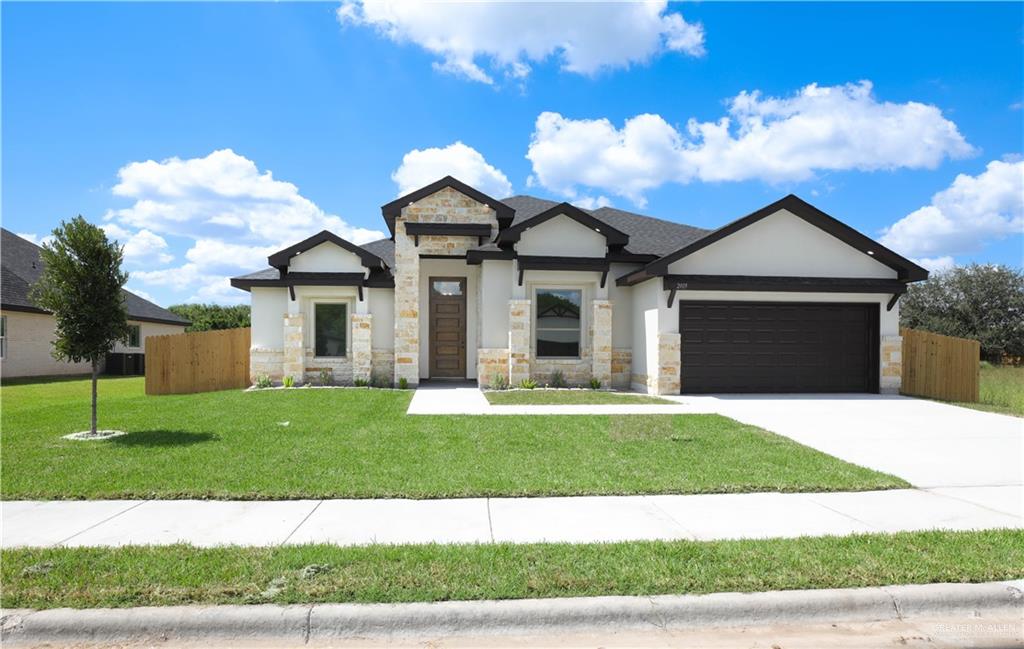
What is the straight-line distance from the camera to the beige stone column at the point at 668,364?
553 inches

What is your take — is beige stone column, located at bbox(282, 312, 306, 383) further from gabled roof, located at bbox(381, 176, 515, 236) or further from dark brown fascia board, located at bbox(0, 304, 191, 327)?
dark brown fascia board, located at bbox(0, 304, 191, 327)

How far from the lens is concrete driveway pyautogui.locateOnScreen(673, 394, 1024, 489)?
7070 millimetres

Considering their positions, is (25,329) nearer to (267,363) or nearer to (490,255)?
(267,363)

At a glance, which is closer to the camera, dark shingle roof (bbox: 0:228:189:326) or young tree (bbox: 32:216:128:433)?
young tree (bbox: 32:216:128:433)

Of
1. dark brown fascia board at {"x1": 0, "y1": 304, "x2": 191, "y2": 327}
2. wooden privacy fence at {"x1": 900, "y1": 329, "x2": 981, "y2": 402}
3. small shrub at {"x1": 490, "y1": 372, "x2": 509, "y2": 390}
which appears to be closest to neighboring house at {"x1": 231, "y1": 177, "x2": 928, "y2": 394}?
small shrub at {"x1": 490, "y1": 372, "x2": 509, "y2": 390}

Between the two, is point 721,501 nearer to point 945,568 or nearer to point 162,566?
point 945,568

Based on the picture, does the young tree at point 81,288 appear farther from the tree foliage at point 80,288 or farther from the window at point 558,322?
the window at point 558,322

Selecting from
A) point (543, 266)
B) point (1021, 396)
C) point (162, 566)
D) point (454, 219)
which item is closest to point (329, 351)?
point (454, 219)

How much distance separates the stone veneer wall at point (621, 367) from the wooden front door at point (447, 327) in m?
4.76

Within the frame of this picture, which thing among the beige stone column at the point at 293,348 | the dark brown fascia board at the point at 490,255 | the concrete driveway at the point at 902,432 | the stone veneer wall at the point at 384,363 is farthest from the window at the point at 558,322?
the beige stone column at the point at 293,348

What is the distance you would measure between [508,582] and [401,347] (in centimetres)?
1258

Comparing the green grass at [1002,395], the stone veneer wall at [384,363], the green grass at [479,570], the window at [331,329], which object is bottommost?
the green grass at [1002,395]

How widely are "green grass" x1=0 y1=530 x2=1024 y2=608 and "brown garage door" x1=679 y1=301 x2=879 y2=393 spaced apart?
1006 centimetres

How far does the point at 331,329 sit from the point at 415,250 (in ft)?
11.6
